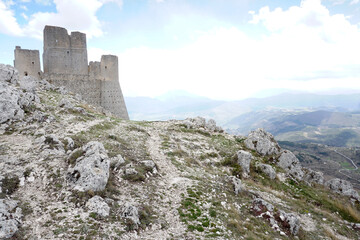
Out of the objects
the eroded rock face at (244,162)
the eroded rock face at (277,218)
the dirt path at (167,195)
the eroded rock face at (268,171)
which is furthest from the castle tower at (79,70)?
the eroded rock face at (277,218)

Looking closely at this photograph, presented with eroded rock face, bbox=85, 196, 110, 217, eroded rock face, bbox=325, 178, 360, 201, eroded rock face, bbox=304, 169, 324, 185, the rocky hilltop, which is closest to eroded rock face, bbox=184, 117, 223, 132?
the rocky hilltop

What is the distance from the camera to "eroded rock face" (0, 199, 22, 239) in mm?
9398

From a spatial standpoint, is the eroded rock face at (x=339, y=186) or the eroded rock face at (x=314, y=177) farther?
the eroded rock face at (x=314, y=177)

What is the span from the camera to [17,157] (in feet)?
51.7

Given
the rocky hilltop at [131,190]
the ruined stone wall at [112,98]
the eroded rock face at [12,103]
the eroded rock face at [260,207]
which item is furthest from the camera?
the ruined stone wall at [112,98]

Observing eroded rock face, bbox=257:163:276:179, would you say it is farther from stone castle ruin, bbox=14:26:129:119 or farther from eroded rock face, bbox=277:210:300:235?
stone castle ruin, bbox=14:26:129:119

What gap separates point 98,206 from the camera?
11.9m

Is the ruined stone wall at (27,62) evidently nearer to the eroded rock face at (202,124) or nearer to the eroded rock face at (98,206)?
the eroded rock face at (202,124)

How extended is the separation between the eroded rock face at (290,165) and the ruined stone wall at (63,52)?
45.3m

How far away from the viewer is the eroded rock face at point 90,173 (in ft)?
44.0

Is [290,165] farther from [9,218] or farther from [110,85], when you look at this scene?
[110,85]

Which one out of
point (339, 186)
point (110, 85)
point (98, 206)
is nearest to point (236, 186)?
point (98, 206)

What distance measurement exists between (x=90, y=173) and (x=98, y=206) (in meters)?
2.69

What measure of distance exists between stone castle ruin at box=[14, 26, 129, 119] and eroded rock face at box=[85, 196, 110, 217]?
4162 cm
